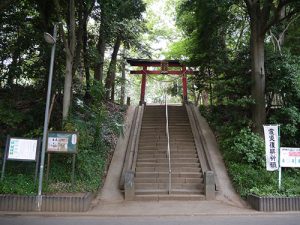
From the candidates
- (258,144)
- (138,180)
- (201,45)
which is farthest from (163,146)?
(201,45)

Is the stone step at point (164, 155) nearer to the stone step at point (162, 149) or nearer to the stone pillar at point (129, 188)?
the stone step at point (162, 149)

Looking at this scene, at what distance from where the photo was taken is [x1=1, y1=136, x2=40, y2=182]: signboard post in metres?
9.23

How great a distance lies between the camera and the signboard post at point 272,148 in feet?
32.0

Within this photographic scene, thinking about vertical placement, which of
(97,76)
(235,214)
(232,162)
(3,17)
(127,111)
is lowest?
(235,214)

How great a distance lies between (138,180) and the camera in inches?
436

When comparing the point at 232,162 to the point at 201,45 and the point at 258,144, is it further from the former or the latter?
the point at 201,45

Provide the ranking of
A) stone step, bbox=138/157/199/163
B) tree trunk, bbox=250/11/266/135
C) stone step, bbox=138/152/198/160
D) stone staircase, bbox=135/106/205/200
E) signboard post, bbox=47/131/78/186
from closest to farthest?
signboard post, bbox=47/131/78/186, stone staircase, bbox=135/106/205/200, stone step, bbox=138/157/199/163, tree trunk, bbox=250/11/266/135, stone step, bbox=138/152/198/160

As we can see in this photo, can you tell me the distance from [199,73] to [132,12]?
546 cm

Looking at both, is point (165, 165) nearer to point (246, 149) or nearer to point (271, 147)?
point (246, 149)

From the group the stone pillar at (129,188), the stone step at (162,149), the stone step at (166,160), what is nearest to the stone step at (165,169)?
the stone step at (166,160)

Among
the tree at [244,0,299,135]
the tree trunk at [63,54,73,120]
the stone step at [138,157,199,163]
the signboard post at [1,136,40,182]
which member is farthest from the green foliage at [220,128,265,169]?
the signboard post at [1,136,40,182]

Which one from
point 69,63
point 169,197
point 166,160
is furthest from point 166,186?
point 69,63

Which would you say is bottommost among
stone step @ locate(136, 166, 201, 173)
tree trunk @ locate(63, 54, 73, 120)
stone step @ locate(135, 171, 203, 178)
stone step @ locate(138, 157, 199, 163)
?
stone step @ locate(135, 171, 203, 178)

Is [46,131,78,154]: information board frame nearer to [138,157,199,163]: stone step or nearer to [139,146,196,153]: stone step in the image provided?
[138,157,199,163]: stone step
